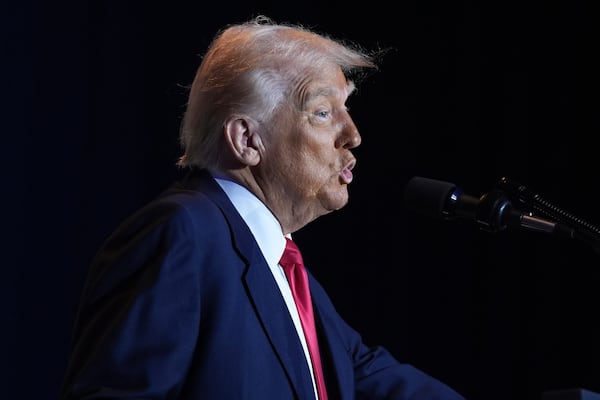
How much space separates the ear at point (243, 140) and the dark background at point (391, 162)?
102 centimetres

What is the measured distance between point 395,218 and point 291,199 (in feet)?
5.57

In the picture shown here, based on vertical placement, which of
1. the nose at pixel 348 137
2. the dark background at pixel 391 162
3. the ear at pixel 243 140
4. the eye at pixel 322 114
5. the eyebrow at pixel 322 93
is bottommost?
the dark background at pixel 391 162

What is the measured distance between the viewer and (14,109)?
306 cm

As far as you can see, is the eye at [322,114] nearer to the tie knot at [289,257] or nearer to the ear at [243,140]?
the ear at [243,140]

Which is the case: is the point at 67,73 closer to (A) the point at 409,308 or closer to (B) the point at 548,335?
(A) the point at 409,308

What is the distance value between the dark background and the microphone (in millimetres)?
1363

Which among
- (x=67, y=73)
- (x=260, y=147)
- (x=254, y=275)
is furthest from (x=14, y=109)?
(x=254, y=275)

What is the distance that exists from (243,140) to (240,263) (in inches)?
15.5

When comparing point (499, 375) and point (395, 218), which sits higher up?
point (395, 218)

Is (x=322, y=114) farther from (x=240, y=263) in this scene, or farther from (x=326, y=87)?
(x=240, y=263)

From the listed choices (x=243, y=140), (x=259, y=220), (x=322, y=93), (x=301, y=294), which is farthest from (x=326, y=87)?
(x=301, y=294)

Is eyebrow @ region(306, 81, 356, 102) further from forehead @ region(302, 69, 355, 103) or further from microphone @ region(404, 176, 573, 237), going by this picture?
microphone @ region(404, 176, 573, 237)

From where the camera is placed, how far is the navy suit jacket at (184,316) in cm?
173

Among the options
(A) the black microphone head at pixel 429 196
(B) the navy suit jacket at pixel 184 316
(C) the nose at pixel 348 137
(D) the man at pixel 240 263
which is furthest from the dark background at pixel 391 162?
(A) the black microphone head at pixel 429 196
